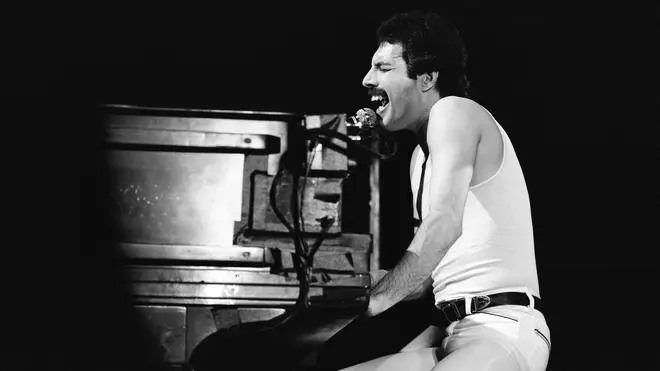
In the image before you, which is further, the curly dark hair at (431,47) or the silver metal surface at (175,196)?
the silver metal surface at (175,196)

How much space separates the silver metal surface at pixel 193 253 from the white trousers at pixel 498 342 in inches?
32.5

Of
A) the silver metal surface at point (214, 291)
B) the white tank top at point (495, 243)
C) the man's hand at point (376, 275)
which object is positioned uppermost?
the white tank top at point (495, 243)

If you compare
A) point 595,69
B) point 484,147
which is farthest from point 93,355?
point 595,69

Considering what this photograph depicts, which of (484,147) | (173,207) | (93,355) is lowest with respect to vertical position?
(93,355)

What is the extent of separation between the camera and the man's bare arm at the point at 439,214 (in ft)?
5.88

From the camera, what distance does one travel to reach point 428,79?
228 cm

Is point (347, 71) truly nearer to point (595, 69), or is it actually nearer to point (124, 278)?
point (595, 69)

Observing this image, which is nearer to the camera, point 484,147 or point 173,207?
point 484,147

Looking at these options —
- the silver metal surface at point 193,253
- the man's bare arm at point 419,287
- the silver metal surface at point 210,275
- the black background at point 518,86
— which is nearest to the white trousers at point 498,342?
the man's bare arm at point 419,287

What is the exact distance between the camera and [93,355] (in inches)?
99.7

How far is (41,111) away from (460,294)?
169 cm

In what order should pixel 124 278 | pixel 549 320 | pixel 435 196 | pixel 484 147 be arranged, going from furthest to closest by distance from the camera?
pixel 549 320, pixel 124 278, pixel 484 147, pixel 435 196

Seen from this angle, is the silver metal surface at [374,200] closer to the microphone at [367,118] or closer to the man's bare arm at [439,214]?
the microphone at [367,118]

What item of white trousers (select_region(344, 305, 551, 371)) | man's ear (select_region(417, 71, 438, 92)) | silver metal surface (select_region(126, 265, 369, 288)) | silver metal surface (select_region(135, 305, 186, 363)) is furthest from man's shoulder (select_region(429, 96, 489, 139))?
silver metal surface (select_region(135, 305, 186, 363))
